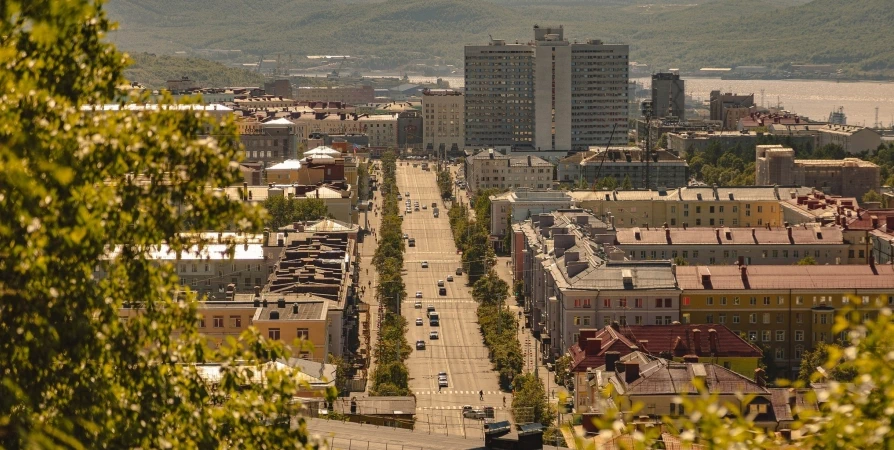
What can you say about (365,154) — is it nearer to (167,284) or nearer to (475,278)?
(475,278)

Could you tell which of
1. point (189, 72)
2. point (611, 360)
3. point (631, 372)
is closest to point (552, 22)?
point (189, 72)

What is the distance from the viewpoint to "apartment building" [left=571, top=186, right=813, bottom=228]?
136ft

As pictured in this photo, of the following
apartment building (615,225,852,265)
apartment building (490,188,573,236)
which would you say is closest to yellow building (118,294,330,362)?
apartment building (615,225,852,265)

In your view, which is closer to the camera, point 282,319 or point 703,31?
point 282,319

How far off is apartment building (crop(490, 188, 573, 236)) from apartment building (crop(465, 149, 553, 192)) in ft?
35.7

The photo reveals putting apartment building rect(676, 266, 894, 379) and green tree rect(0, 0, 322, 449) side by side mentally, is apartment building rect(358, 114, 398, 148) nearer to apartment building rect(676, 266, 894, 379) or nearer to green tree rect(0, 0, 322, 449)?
apartment building rect(676, 266, 894, 379)

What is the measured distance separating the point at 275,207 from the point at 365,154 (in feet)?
83.9

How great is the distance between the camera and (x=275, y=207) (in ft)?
134

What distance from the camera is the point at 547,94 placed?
69.5m

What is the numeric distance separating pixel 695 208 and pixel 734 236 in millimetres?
7216

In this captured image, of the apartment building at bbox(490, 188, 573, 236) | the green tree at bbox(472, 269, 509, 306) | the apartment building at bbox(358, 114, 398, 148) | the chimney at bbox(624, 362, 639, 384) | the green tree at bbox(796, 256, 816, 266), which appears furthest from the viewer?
the apartment building at bbox(358, 114, 398, 148)

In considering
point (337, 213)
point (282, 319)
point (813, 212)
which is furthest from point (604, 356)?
point (337, 213)

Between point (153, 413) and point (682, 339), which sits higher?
point (153, 413)

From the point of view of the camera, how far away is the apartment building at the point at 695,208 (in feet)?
136
